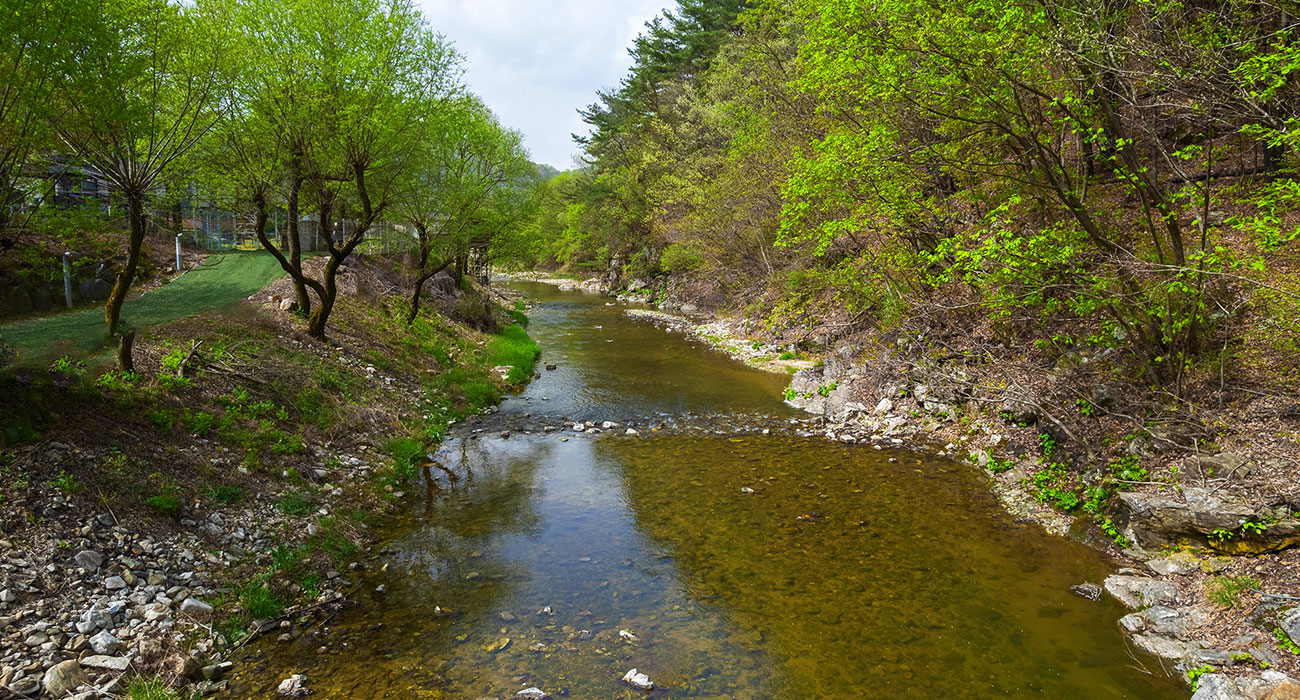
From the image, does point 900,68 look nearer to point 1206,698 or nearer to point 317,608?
point 1206,698

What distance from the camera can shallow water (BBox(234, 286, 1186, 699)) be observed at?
7.38 m

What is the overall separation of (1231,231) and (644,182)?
44.6 meters

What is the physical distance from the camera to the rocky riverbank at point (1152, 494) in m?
7.35

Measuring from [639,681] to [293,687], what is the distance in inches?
153

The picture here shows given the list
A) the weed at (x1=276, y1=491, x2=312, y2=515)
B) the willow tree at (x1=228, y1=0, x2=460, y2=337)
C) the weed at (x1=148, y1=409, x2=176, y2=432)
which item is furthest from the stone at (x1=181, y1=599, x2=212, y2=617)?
the willow tree at (x1=228, y1=0, x2=460, y2=337)

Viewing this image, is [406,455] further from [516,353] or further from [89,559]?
[516,353]

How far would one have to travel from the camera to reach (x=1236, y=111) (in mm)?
8914

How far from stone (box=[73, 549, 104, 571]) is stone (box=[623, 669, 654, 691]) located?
22.0 ft

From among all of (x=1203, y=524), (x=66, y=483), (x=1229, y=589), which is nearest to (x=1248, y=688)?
(x=1229, y=589)

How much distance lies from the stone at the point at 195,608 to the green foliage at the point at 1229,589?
12809 millimetres

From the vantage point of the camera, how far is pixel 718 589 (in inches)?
370

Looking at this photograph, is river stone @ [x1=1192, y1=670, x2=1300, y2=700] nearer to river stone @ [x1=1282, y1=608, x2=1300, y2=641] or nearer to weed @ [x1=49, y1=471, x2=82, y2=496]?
river stone @ [x1=1282, y1=608, x2=1300, y2=641]

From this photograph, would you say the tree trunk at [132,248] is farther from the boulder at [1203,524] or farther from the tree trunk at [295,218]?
the boulder at [1203,524]

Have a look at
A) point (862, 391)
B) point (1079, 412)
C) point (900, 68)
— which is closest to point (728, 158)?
point (862, 391)
